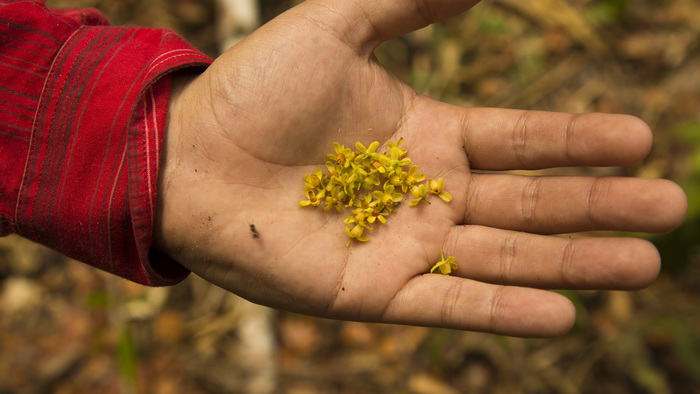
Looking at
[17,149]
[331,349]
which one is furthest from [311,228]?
[331,349]

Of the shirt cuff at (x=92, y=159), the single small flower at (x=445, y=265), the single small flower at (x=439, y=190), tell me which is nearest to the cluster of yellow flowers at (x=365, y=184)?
the single small flower at (x=439, y=190)

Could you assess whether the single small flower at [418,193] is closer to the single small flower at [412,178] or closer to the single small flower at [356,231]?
the single small flower at [412,178]

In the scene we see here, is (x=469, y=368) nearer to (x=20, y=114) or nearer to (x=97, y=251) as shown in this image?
(x=97, y=251)

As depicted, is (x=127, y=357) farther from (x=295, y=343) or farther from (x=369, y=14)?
(x=369, y=14)

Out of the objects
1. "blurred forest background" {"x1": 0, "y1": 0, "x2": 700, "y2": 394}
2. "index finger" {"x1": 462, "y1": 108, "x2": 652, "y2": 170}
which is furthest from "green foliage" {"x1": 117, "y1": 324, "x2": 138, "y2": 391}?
"index finger" {"x1": 462, "y1": 108, "x2": 652, "y2": 170}

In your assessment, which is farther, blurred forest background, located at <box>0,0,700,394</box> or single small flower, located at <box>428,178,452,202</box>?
blurred forest background, located at <box>0,0,700,394</box>

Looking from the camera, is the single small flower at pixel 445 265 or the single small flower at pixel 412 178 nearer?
the single small flower at pixel 445 265

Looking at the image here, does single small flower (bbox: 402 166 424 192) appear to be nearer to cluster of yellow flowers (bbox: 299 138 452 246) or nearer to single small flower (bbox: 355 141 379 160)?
cluster of yellow flowers (bbox: 299 138 452 246)

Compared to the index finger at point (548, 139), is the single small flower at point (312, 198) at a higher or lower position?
lower
